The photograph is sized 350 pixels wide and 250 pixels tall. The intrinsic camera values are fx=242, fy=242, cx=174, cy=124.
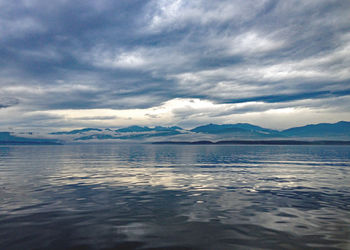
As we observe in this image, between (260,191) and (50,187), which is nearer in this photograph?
(260,191)

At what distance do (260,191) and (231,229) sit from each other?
13.8 metres

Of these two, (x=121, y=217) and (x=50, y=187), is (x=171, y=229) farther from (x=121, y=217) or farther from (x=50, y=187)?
(x=50, y=187)

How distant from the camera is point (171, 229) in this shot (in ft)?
50.2

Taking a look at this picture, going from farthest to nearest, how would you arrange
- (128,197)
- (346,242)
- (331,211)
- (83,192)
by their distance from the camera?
1. (83,192)
2. (128,197)
3. (331,211)
4. (346,242)

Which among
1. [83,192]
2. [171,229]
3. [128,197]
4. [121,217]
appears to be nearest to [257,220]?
[171,229]

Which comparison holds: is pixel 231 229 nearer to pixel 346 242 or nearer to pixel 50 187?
pixel 346 242

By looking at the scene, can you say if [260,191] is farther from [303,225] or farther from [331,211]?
[303,225]

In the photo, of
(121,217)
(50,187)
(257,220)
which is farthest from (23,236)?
(50,187)

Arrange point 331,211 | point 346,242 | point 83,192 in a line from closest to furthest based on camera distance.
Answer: point 346,242, point 331,211, point 83,192

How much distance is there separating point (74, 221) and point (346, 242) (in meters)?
16.9

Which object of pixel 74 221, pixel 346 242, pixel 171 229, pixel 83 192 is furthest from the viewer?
pixel 83 192

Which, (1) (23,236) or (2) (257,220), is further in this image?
(2) (257,220)

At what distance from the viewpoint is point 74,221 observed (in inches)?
669

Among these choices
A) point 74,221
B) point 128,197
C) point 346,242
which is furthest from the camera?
point 128,197
